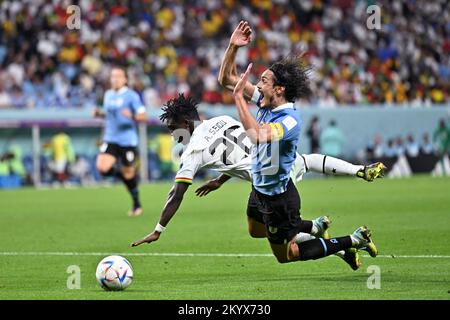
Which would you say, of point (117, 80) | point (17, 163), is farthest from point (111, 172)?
point (17, 163)

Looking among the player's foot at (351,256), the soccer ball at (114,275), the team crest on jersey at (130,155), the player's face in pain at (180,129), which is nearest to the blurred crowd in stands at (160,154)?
the team crest on jersey at (130,155)

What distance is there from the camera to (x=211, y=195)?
83.5 feet

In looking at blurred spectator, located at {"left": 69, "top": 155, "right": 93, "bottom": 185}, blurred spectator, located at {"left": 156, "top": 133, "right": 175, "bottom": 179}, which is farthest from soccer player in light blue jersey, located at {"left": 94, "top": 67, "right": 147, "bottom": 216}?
blurred spectator, located at {"left": 156, "top": 133, "right": 175, "bottom": 179}

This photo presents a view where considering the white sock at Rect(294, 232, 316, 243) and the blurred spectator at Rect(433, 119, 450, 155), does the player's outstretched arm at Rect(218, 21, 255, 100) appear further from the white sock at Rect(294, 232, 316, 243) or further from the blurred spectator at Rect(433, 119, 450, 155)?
the blurred spectator at Rect(433, 119, 450, 155)

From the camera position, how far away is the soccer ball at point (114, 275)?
923cm

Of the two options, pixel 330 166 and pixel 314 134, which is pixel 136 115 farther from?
pixel 314 134

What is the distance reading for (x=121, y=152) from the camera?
62.6ft

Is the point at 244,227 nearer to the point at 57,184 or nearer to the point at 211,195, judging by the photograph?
the point at 211,195

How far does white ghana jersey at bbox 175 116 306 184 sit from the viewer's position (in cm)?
1034

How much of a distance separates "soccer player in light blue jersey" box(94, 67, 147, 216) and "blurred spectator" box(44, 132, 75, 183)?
1306 centimetres

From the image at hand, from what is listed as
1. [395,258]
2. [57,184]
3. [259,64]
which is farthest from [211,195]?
[395,258]

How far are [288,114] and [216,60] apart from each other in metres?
25.3

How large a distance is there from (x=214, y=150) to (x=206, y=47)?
24.9 meters

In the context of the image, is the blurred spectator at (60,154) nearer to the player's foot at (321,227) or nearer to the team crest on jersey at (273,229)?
the player's foot at (321,227)
